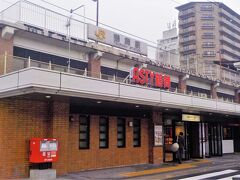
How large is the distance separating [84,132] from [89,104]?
142cm

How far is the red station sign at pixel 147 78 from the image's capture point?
674 inches

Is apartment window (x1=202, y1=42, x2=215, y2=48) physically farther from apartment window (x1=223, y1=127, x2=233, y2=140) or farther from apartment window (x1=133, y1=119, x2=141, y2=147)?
apartment window (x1=133, y1=119, x2=141, y2=147)

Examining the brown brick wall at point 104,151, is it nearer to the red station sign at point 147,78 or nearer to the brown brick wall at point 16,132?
the brown brick wall at point 16,132

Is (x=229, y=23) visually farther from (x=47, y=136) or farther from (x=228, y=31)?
(x=47, y=136)

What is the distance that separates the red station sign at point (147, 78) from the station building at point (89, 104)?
0.05 metres

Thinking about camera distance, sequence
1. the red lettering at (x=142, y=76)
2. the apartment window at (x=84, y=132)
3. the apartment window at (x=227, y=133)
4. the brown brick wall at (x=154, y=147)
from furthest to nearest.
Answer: the apartment window at (x=227, y=133) < the brown brick wall at (x=154, y=147) < the red lettering at (x=142, y=76) < the apartment window at (x=84, y=132)

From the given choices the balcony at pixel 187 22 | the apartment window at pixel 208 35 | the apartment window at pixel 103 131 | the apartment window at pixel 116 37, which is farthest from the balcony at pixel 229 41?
the apartment window at pixel 103 131

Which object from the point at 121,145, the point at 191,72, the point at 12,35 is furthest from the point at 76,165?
the point at 191,72

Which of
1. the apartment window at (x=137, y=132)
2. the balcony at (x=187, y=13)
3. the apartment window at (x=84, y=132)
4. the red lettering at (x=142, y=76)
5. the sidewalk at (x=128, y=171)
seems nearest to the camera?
the sidewalk at (x=128, y=171)

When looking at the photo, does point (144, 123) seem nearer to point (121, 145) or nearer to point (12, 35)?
point (121, 145)

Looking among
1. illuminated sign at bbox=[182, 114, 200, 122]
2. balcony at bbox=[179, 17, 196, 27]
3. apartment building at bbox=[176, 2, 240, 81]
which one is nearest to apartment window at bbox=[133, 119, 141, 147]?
illuminated sign at bbox=[182, 114, 200, 122]

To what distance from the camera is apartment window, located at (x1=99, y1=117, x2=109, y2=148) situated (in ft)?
57.6

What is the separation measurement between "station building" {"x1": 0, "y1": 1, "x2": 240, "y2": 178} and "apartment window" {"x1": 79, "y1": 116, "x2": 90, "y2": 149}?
0.16ft

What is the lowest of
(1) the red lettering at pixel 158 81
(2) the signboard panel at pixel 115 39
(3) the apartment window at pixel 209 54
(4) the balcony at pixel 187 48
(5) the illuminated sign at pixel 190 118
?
(5) the illuminated sign at pixel 190 118
